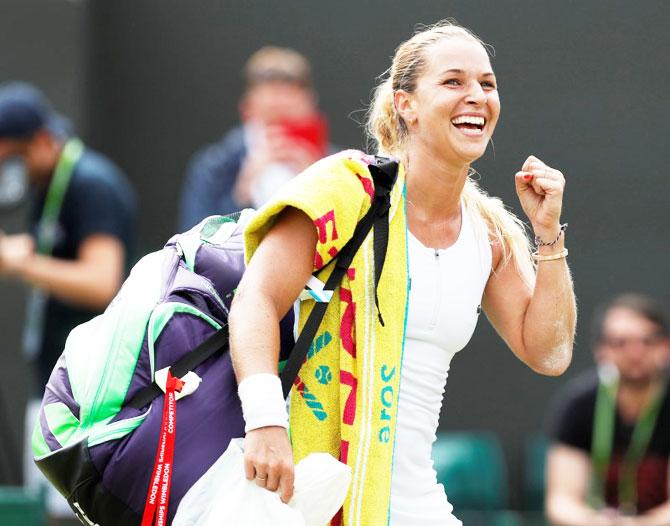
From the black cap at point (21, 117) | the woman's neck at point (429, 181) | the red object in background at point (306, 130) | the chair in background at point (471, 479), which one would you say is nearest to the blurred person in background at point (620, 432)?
the chair in background at point (471, 479)

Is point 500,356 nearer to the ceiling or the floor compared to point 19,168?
nearer to the floor

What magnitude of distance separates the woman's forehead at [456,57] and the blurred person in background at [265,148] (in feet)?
9.48

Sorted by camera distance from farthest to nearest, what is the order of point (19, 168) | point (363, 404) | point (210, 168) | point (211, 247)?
1. point (19, 168)
2. point (210, 168)
3. point (211, 247)
4. point (363, 404)

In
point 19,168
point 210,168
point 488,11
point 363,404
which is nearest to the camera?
point 363,404

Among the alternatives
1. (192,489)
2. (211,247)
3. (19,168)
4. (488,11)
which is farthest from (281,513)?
(488,11)

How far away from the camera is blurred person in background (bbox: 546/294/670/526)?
244 inches

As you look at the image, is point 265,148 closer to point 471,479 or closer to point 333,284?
point 471,479

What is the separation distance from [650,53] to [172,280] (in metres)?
5.10

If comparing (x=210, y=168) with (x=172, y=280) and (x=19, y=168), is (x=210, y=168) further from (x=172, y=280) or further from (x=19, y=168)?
(x=172, y=280)

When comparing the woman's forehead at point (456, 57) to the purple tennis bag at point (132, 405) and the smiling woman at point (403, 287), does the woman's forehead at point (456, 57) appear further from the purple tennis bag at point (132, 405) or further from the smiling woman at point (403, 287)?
the purple tennis bag at point (132, 405)

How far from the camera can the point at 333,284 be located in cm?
307

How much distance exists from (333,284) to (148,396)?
47 cm

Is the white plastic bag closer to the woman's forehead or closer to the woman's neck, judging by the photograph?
the woman's neck

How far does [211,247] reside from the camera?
127 inches
